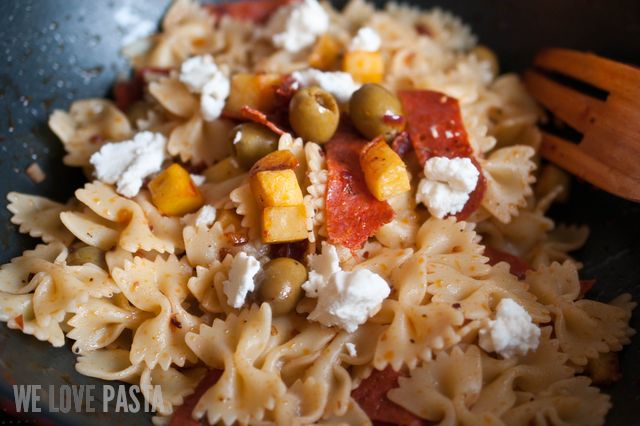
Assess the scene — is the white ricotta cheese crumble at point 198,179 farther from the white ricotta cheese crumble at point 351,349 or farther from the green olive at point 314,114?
the white ricotta cheese crumble at point 351,349

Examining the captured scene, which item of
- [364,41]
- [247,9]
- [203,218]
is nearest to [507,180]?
[364,41]

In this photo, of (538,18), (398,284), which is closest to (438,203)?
(398,284)

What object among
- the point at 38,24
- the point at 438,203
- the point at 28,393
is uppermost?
the point at 38,24

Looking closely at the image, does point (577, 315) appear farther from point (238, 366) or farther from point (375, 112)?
point (238, 366)

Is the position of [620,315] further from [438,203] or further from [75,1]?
[75,1]

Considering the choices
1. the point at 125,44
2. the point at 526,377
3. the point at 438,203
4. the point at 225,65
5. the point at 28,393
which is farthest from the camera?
the point at 125,44

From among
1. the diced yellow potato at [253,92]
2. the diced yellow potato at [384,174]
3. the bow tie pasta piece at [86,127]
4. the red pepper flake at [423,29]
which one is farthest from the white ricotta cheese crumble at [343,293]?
the red pepper flake at [423,29]

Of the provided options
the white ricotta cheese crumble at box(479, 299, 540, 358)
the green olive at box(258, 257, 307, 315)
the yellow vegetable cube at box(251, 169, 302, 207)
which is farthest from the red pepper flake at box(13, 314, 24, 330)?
the white ricotta cheese crumble at box(479, 299, 540, 358)

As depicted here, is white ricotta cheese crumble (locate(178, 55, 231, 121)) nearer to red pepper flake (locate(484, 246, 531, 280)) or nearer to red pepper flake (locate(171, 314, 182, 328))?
red pepper flake (locate(171, 314, 182, 328))

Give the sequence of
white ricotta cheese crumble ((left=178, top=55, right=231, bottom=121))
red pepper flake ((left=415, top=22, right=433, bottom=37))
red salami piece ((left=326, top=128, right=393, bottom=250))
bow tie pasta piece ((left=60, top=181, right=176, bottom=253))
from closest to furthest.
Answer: red salami piece ((left=326, top=128, right=393, bottom=250)) < bow tie pasta piece ((left=60, top=181, right=176, bottom=253)) < white ricotta cheese crumble ((left=178, top=55, right=231, bottom=121)) < red pepper flake ((left=415, top=22, right=433, bottom=37))
